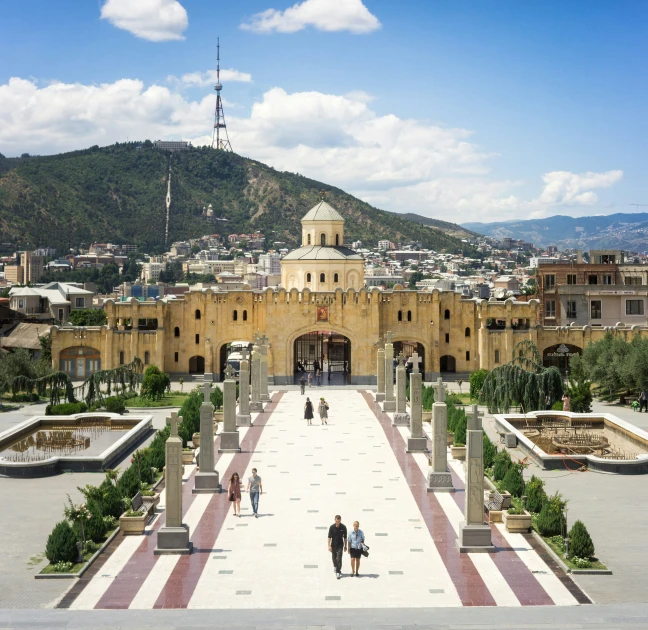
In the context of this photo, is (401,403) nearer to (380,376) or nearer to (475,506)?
(380,376)

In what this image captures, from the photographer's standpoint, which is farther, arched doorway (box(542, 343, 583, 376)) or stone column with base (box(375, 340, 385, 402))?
arched doorway (box(542, 343, 583, 376))

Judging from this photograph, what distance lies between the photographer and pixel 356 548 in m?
20.6

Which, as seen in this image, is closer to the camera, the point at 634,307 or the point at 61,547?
the point at 61,547

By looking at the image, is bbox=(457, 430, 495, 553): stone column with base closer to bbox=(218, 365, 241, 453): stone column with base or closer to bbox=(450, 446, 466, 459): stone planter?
bbox=(450, 446, 466, 459): stone planter

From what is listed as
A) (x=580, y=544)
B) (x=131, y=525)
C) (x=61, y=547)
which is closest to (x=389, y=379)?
(x=131, y=525)

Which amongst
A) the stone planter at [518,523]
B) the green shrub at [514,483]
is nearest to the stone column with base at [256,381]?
the green shrub at [514,483]

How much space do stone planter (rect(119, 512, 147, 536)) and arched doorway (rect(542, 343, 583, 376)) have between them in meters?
39.7

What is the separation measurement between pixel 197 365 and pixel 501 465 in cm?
3600

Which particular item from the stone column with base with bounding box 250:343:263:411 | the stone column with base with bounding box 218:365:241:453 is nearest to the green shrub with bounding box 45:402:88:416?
the stone column with base with bounding box 250:343:263:411

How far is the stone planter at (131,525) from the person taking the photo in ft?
78.4

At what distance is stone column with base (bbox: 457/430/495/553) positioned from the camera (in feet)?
73.7

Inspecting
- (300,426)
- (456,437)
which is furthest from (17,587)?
(300,426)

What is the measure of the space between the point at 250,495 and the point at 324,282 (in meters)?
38.0

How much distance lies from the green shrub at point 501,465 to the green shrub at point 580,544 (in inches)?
245
